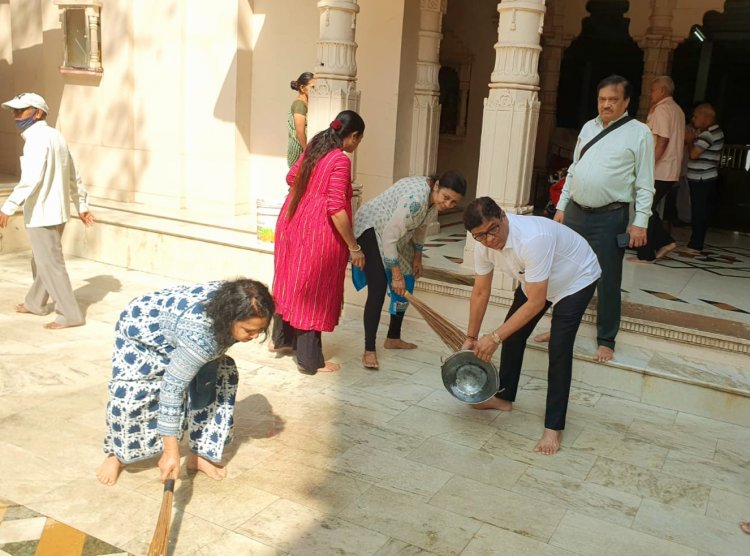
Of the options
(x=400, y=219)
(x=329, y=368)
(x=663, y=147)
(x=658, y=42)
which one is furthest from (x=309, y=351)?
(x=658, y=42)

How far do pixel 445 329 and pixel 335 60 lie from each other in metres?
2.76

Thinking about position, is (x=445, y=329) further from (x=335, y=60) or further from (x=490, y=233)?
(x=335, y=60)

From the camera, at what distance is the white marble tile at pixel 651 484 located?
12.3 feet

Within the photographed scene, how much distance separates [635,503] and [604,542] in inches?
17.6

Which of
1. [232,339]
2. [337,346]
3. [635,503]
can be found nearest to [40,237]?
[337,346]

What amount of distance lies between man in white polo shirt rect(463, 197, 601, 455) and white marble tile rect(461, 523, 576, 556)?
0.92 m

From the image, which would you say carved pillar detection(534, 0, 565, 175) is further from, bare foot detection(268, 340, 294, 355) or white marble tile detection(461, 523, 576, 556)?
white marble tile detection(461, 523, 576, 556)

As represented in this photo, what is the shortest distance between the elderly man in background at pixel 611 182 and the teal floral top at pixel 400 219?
992 mm

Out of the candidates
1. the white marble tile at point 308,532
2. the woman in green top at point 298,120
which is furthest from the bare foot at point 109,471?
the woman in green top at point 298,120

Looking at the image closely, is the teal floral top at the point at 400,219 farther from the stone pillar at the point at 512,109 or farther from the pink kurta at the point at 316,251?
the stone pillar at the point at 512,109

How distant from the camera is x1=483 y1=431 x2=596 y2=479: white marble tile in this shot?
13.1 ft

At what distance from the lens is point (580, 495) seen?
12.2ft

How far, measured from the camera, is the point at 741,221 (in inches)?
411

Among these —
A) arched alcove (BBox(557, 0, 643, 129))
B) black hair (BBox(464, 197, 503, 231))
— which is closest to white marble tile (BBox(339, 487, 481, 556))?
black hair (BBox(464, 197, 503, 231))
